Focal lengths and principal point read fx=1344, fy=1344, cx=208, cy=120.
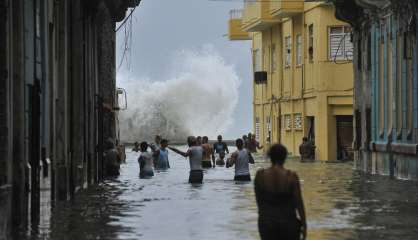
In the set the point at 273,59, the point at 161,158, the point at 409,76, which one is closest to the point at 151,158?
the point at 161,158

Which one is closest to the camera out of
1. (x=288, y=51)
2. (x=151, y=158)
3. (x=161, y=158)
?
(x=151, y=158)

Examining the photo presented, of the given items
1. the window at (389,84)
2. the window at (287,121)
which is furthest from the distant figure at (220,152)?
the window at (287,121)

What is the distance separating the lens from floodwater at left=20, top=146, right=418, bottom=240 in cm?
1842

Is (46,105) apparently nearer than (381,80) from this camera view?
Yes

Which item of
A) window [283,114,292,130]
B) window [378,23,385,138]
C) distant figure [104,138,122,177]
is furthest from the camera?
window [283,114,292,130]

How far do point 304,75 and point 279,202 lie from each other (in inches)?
1999

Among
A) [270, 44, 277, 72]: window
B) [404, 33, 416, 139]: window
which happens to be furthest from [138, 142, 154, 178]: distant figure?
[270, 44, 277, 72]: window

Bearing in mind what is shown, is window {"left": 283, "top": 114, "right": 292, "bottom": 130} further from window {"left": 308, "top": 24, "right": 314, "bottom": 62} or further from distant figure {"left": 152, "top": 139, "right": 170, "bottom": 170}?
distant figure {"left": 152, "top": 139, "right": 170, "bottom": 170}

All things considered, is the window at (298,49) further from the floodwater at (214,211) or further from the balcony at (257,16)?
the floodwater at (214,211)

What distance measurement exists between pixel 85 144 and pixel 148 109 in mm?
95992

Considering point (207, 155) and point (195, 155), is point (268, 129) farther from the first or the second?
point (195, 155)

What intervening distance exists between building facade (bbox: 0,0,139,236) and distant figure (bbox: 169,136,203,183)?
2.48 m

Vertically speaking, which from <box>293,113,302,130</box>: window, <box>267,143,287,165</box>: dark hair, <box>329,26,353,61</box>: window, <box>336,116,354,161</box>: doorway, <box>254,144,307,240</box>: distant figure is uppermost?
<box>329,26,353,61</box>: window

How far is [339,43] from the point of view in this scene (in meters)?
58.2
